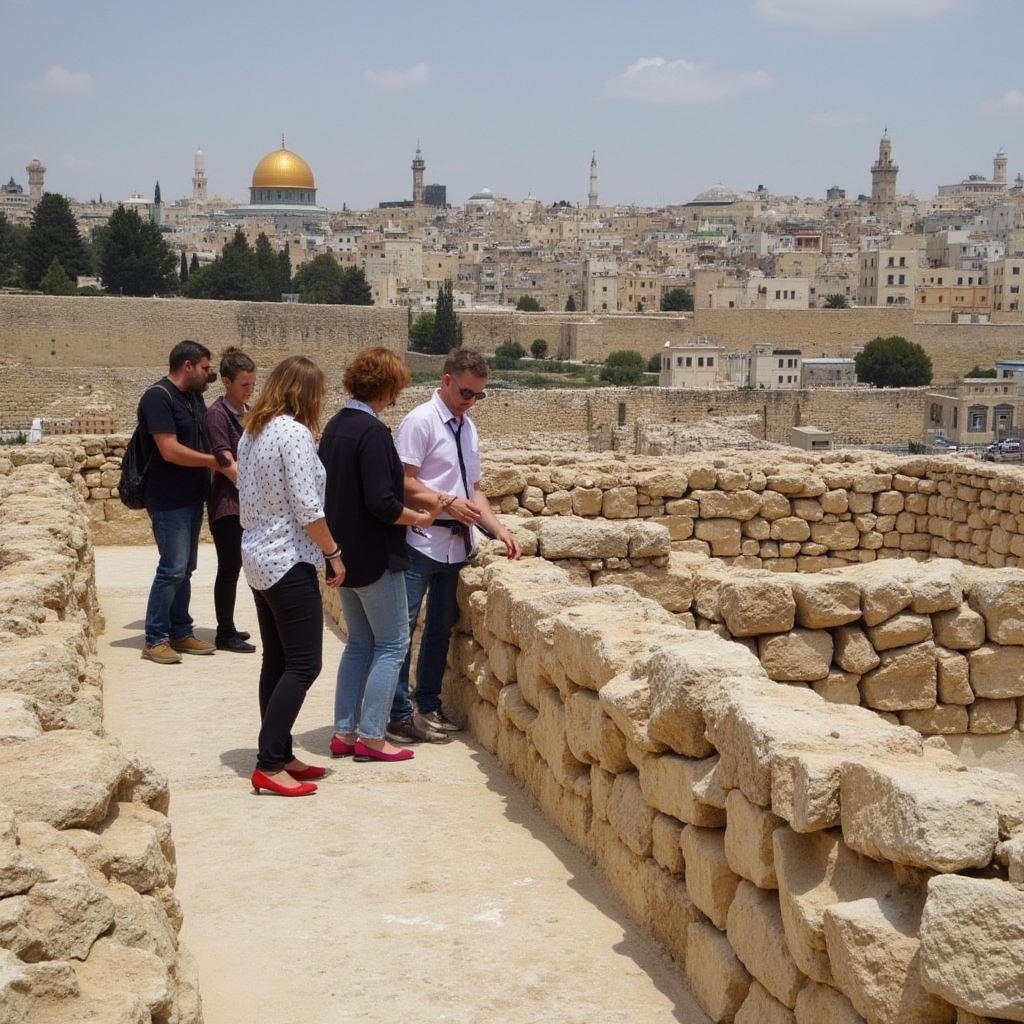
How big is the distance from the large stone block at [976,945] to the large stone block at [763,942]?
0.50 meters

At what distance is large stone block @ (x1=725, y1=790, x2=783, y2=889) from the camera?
2.66 meters

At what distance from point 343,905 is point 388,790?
927 mm

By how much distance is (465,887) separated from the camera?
11.7 feet

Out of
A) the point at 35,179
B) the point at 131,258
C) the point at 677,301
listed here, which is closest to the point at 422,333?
the point at 131,258

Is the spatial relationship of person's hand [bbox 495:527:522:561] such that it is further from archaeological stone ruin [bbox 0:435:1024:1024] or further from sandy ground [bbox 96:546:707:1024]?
sandy ground [bbox 96:546:707:1024]

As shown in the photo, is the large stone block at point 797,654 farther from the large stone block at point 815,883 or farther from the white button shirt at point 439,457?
Result: the large stone block at point 815,883

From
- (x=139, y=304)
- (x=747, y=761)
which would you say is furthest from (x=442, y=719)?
(x=139, y=304)

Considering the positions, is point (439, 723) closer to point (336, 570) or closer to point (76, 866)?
point (336, 570)

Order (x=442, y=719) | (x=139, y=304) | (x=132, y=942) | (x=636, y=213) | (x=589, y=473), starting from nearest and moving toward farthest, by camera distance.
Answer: (x=132, y=942) → (x=442, y=719) → (x=589, y=473) → (x=139, y=304) → (x=636, y=213)

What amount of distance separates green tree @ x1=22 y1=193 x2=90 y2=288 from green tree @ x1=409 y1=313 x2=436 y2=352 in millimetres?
15586

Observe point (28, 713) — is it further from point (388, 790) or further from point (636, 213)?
point (636, 213)

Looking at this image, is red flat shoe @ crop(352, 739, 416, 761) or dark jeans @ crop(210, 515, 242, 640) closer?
red flat shoe @ crop(352, 739, 416, 761)

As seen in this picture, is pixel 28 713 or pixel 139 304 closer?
pixel 28 713

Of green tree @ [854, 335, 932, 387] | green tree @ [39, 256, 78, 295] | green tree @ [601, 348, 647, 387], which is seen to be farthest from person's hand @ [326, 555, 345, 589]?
green tree @ [854, 335, 932, 387]
